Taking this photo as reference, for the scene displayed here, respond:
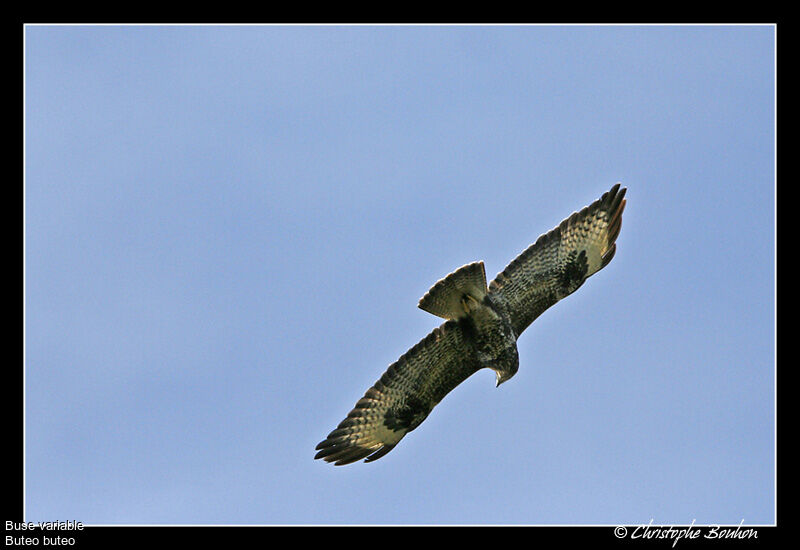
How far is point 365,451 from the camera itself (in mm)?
15922

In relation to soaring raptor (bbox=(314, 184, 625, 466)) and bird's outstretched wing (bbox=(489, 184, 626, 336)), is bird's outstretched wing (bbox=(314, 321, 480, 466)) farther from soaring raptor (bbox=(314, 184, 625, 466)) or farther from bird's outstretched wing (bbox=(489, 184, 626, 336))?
bird's outstretched wing (bbox=(489, 184, 626, 336))

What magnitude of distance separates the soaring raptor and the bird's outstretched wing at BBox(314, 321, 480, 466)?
0.04 feet

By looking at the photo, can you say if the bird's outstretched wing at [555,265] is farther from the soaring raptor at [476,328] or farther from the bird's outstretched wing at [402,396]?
the bird's outstretched wing at [402,396]

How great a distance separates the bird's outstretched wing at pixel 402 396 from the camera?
15.6 m

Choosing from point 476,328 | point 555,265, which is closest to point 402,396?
point 476,328

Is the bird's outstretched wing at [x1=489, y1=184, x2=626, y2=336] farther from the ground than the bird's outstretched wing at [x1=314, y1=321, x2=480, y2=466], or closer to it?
farther from the ground

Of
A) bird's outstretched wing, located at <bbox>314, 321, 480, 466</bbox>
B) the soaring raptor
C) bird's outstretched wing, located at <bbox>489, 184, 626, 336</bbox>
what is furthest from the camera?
bird's outstretched wing, located at <bbox>314, 321, 480, 466</bbox>

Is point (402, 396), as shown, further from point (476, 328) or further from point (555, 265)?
point (555, 265)

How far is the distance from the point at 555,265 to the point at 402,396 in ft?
7.56

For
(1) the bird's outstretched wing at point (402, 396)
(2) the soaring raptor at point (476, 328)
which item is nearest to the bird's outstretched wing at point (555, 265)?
(2) the soaring raptor at point (476, 328)

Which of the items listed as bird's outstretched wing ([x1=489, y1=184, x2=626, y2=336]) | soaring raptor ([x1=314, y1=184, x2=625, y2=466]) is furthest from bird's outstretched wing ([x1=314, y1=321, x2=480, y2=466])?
bird's outstretched wing ([x1=489, y1=184, x2=626, y2=336])

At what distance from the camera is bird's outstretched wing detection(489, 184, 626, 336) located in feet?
50.7
